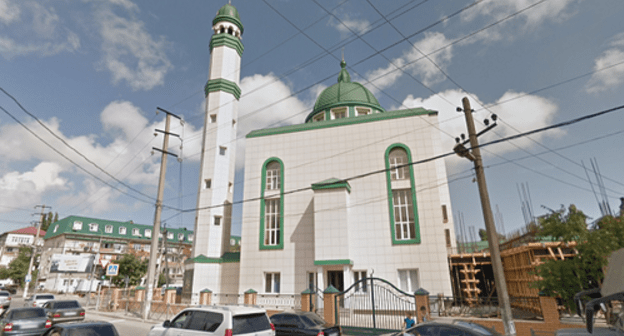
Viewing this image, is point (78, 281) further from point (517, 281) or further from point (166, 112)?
point (517, 281)

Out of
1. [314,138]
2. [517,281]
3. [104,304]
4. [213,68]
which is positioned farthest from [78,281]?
[517,281]

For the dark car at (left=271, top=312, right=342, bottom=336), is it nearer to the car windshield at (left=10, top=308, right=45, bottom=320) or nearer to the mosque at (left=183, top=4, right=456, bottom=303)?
the car windshield at (left=10, top=308, right=45, bottom=320)

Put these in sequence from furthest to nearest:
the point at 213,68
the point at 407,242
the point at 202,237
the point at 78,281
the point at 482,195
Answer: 1. the point at 78,281
2. the point at 213,68
3. the point at 202,237
4. the point at 407,242
5. the point at 482,195

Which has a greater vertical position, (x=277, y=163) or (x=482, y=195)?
(x=277, y=163)

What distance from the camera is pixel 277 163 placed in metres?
29.4

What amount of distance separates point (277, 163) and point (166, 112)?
33.1 ft

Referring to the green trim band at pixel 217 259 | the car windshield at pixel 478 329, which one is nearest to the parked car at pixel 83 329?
the car windshield at pixel 478 329

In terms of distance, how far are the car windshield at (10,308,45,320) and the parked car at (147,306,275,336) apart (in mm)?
7778

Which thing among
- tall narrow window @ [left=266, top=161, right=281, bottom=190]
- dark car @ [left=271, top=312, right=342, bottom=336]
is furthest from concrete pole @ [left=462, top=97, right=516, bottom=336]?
tall narrow window @ [left=266, top=161, right=281, bottom=190]

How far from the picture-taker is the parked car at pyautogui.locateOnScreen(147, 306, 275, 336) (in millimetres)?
8250

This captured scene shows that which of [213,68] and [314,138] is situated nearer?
[314,138]

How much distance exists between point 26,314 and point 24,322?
67 cm

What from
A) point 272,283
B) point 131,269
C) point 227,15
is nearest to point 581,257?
point 272,283

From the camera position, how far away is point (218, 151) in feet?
103
